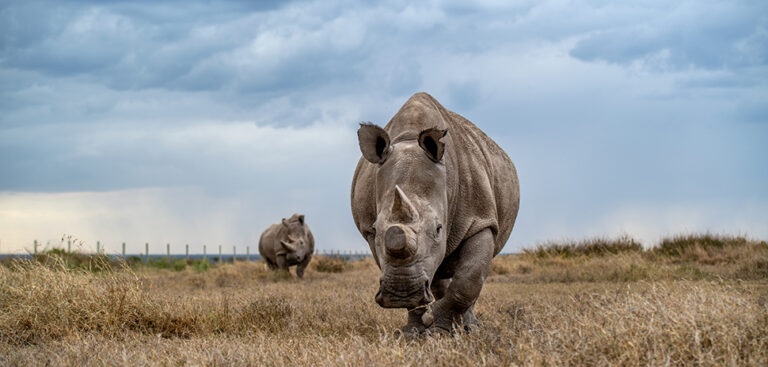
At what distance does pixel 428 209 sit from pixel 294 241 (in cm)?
1314

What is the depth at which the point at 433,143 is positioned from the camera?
4.61 m

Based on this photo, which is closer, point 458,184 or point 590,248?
point 458,184

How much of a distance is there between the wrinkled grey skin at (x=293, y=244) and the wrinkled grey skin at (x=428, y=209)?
11.2 m

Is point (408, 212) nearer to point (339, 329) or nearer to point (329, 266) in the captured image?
point (339, 329)

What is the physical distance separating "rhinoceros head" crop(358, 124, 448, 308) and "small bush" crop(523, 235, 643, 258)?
46.7 ft

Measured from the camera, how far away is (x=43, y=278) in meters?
6.31

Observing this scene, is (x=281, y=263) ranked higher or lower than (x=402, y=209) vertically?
lower

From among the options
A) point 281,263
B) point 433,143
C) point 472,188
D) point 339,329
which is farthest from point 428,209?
point 281,263

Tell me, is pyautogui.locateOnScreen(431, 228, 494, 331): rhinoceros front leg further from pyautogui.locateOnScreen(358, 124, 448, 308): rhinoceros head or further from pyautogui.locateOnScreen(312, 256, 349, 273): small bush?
pyautogui.locateOnScreen(312, 256, 349, 273): small bush

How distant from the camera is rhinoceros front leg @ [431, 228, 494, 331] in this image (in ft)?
16.2

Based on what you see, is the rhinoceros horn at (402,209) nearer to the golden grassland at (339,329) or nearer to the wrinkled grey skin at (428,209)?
the wrinkled grey skin at (428,209)

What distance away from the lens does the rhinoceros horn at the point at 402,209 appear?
402 centimetres

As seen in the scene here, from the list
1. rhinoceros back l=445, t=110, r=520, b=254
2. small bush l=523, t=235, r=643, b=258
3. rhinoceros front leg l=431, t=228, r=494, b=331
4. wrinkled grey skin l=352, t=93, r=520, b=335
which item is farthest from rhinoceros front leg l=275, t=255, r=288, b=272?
rhinoceros front leg l=431, t=228, r=494, b=331

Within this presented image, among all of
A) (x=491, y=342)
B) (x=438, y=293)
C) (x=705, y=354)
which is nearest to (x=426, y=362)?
(x=491, y=342)
